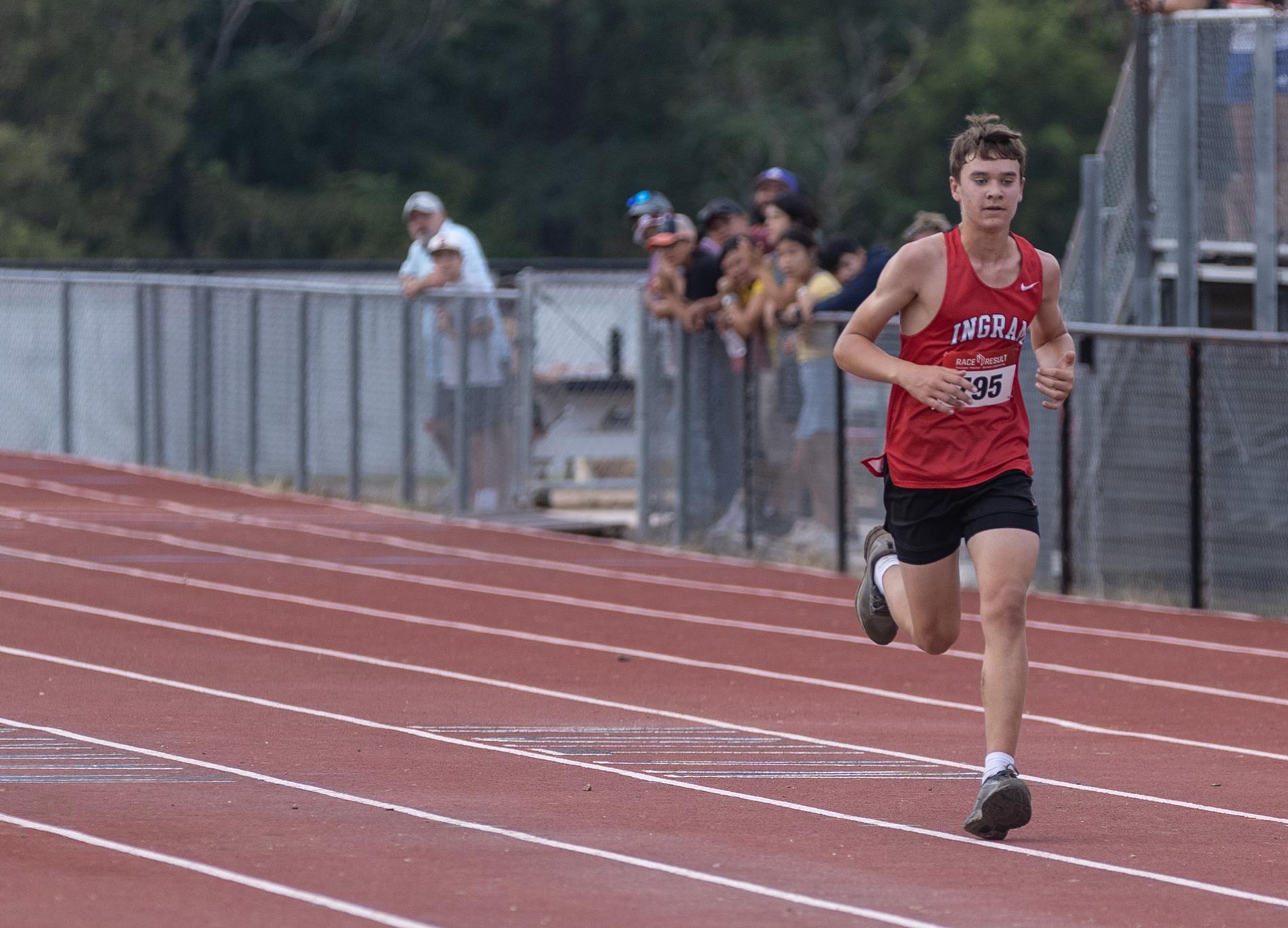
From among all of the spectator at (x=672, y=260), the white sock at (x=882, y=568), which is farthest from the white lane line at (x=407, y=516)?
the white sock at (x=882, y=568)

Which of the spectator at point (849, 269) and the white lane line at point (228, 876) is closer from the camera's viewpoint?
the white lane line at point (228, 876)

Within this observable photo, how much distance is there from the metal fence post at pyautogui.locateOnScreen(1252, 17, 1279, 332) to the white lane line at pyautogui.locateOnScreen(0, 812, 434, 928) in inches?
367

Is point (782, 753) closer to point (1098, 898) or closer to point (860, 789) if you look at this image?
point (860, 789)

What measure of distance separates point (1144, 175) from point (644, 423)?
3.71 meters

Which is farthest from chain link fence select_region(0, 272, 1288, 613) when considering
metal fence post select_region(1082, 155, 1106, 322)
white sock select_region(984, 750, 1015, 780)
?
white sock select_region(984, 750, 1015, 780)

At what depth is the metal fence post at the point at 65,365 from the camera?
75.6 ft

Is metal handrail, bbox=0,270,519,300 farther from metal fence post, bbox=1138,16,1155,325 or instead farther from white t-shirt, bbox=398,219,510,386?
metal fence post, bbox=1138,16,1155,325


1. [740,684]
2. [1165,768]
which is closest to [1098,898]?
[1165,768]

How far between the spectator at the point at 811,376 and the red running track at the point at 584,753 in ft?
1.52

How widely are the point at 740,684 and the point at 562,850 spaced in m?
3.94

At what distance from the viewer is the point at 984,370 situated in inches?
274

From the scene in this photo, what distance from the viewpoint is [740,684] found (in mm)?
10430

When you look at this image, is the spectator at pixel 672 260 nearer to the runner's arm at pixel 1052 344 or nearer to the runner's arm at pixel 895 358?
the runner's arm at pixel 1052 344

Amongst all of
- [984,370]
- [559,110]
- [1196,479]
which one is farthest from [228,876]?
[559,110]
